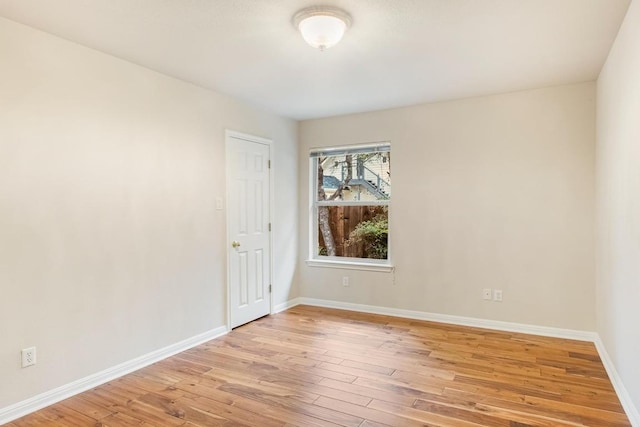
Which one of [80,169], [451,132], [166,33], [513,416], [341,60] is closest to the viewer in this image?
[513,416]

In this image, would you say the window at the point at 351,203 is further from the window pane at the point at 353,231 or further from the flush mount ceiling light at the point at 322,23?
the flush mount ceiling light at the point at 322,23

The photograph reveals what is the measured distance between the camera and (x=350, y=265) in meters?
4.71

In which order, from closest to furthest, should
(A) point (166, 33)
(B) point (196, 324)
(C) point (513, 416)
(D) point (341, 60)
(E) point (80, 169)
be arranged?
(C) point (513, 416)
(A) point (166, 33)
(E) point (80, 169)
(D) point (341, 60)
(B) point (196, 324)

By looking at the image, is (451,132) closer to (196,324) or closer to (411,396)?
(411,396)

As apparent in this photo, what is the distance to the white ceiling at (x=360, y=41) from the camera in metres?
2.17

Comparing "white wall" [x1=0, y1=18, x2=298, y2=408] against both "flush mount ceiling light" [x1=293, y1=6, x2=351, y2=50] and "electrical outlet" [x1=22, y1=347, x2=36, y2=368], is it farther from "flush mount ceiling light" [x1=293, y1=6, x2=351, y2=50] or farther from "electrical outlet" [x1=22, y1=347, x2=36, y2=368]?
"flush mount ceiling light" [x1=293, y1=6, x2=351, y2=50]

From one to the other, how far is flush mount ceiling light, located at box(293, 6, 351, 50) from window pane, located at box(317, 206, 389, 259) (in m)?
2.57

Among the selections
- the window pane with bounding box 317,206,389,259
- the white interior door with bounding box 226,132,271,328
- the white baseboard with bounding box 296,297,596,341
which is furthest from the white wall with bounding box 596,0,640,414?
the white interior door with bounding box 226,132,271,328

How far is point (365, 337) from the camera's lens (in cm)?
370

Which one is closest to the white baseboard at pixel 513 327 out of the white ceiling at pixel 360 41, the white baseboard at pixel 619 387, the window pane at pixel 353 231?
the white baseboard at pixel 619 387

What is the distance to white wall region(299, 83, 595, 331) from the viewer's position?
11.7 feet

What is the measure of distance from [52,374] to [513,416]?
286 centimetres

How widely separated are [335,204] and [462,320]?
6.47ft

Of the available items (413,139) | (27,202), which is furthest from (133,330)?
(413,139)
